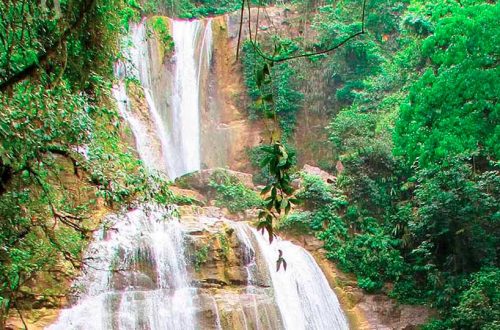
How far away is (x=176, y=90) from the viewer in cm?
1823

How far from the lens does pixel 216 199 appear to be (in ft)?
46.7

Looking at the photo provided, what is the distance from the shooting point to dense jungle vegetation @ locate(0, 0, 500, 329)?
3695 millimetres

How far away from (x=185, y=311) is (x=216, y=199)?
5.26 m

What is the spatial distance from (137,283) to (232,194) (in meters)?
5.26

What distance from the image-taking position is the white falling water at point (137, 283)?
328 inches

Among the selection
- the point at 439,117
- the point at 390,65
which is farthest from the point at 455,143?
the point at 390,65

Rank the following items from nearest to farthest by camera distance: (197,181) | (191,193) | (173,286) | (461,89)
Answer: (461,89) → (173,286) → (191,193) → (197,181)

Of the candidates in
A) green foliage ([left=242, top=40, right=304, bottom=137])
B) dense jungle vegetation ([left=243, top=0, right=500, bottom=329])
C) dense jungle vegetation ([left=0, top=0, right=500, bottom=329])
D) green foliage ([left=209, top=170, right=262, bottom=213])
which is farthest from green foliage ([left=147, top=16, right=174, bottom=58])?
green foliage ([left=209, top=170, right=262, bottom=213])

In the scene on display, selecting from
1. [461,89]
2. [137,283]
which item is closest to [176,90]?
[137,283]

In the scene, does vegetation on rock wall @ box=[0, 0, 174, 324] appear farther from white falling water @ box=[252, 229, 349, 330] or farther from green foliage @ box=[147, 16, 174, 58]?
green foliage @ box=[147, 16, 174, 58]

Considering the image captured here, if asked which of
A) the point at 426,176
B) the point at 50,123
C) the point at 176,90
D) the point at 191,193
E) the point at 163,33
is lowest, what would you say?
the point at 50,123

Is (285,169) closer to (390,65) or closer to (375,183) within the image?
(375,183)

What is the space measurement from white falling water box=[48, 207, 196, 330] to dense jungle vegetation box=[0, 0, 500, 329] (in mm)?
647

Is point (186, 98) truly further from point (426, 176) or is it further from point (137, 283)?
point (137, 283)
